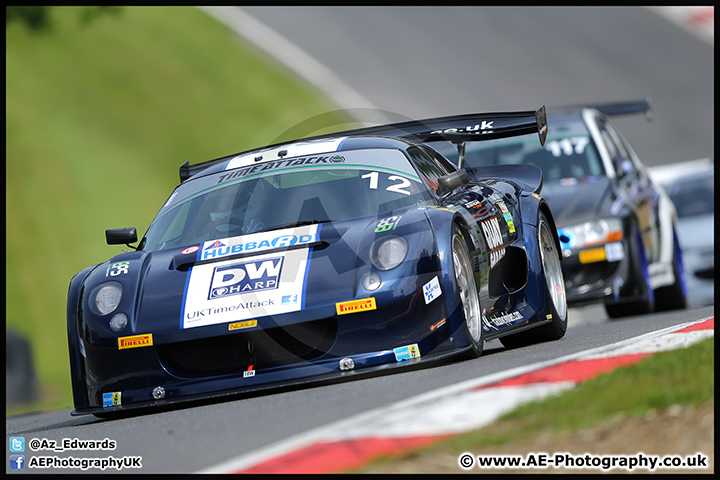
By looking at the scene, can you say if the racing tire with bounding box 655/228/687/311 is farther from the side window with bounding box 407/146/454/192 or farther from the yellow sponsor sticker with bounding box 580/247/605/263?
the side window with bounding box 407/146/454/192

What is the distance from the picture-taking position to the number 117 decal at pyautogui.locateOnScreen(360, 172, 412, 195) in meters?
6.13

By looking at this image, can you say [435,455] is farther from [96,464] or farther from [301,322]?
[301,322]

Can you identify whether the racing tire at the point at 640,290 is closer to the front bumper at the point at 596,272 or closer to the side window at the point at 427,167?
the front bumper at the point at 596,272

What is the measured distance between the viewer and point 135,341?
5398 mm

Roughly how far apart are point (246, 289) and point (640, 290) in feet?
16.0

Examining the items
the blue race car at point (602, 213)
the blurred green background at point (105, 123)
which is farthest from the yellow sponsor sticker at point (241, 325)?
the blurred green background at point (105, 123)

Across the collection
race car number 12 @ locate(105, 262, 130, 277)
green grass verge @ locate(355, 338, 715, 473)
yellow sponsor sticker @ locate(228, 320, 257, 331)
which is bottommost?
green grass verge @ locate(355, 338, 715, 473)

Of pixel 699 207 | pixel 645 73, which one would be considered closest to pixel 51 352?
pixel 699 207

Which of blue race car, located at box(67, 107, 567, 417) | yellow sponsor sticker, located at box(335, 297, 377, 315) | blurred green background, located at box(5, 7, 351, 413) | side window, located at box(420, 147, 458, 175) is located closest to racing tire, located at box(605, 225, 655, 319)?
side window, located at box(420, 147, 458, 175)

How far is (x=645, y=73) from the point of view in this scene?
90.9 feet

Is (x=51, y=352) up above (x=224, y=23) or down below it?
below

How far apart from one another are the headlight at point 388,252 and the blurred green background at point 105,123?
11139 millimetres

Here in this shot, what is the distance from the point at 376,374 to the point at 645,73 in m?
24.0

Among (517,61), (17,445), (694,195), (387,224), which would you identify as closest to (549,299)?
(387,224)
